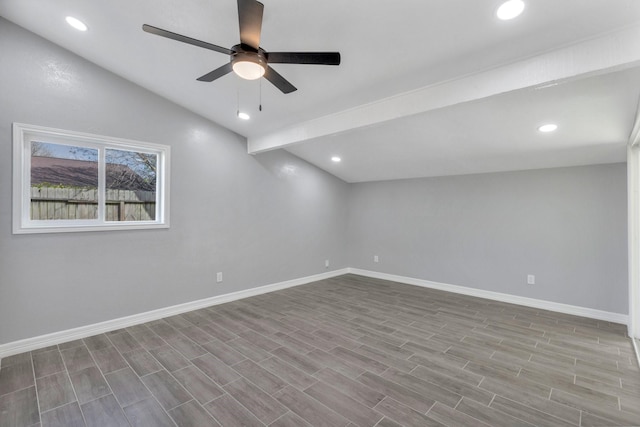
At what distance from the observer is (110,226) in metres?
3.37

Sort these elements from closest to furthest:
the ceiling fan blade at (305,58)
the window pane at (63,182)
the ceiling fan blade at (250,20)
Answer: the ceiling fan blade at (250,20) → the ceiling fan blade at (305,58) → the window pane at (63,182)

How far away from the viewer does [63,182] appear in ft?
10.4

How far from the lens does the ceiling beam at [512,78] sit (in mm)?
1900

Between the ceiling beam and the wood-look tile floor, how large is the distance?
93.0 inches

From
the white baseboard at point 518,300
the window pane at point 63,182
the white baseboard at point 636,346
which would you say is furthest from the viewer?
the white baseboard at point 518,300

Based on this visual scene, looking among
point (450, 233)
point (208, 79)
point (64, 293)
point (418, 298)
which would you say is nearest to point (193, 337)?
point (64, 293)

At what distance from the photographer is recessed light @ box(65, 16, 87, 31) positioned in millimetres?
2603

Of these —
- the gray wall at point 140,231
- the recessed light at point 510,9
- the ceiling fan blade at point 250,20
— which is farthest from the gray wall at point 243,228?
the recessed light at point 510,9

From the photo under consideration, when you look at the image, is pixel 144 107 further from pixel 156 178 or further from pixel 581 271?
pixel 581 271

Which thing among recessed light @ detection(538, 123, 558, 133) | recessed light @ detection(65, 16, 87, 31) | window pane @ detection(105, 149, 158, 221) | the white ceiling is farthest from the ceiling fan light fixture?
recessed light @ detection(538, 123, 558, 133)

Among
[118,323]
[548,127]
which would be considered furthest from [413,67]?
[118,323]

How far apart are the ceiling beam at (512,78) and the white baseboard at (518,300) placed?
11.0 ft

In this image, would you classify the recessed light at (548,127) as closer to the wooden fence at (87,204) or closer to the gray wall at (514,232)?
the gray wall at (514,232)

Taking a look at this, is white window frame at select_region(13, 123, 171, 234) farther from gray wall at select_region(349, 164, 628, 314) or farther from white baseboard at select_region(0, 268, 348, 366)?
gray wall at select_region(349, 164, 628, 314)
